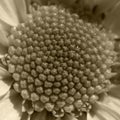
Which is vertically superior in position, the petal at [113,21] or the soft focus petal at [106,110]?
the petal at [113,21]

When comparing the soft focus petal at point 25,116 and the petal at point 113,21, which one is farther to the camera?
the petal at point 113,21

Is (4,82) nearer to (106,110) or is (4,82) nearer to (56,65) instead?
(56,65)

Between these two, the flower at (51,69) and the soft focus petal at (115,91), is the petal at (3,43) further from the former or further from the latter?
the soft focus petal at (115,91)

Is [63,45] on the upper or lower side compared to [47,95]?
upper

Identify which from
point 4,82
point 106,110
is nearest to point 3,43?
point 4,82

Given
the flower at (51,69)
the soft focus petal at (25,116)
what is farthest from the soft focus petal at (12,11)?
A: the soft focus petal at (25,116)

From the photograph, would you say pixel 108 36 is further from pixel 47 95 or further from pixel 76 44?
pixel 47 95

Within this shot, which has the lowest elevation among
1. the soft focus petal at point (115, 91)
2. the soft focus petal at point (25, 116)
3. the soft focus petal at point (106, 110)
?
the soft focus petal at point (25, 116)

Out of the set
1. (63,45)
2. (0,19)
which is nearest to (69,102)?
(63,45)
